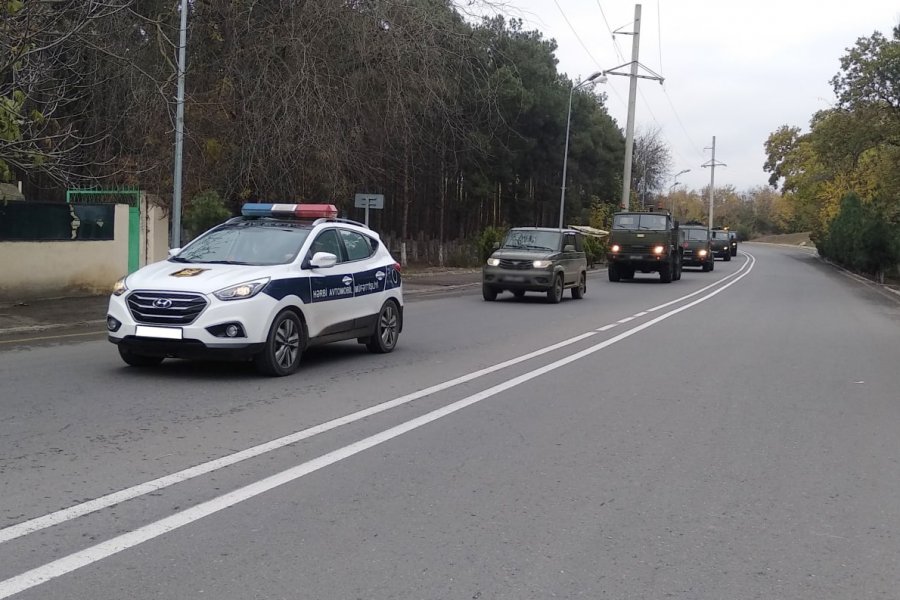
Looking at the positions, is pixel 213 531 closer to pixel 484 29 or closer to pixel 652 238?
pixel 484 29

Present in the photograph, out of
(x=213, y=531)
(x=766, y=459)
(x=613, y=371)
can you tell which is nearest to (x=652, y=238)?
(x=613, y=371)

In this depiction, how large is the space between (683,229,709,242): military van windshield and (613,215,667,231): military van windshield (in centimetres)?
1266

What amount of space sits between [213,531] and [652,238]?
1102 inches

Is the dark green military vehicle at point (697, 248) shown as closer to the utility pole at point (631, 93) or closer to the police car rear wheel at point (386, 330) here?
the utility pole at point (631, 93)

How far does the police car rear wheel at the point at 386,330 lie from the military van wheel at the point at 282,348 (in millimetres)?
1761

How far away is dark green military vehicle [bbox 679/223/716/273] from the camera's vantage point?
4359 cm

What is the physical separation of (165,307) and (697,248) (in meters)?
37.6

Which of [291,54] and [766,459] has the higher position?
[291,54]

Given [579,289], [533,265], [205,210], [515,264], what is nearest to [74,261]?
[205,210]

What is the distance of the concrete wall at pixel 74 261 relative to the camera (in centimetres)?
1631

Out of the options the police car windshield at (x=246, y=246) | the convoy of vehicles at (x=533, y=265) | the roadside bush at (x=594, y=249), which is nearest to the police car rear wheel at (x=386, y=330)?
the police car windshield at (x=246, y=246)

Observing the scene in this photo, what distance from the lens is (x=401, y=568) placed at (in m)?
4.36

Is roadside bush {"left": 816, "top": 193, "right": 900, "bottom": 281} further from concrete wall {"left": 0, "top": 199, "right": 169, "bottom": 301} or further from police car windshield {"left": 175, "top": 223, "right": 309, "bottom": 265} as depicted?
police car windshield {"left": 175, "top": 223, "right": 309, "bottom": 265}

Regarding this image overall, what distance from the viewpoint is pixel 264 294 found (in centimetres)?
928
